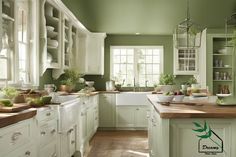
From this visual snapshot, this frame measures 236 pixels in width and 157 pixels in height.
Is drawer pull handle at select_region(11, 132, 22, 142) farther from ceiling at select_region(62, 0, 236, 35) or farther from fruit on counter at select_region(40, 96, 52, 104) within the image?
ceiling at select_region(62, 0, 236, 35)

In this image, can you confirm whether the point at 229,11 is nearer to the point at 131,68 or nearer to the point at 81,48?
the point at 131,68

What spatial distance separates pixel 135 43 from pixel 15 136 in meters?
6.82

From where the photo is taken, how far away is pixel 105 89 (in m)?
8.59

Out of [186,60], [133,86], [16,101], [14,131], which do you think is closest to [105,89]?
[133,86]

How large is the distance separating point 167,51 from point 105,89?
6.21 ft

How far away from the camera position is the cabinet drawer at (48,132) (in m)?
2.89

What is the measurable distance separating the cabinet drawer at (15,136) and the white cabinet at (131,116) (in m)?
5.48

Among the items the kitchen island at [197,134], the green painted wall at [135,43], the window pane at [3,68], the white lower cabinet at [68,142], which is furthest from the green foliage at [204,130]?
the green painted wall at [135,43]

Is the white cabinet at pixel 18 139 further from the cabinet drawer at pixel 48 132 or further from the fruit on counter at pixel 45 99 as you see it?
the fruit on counter at pixel 45 99

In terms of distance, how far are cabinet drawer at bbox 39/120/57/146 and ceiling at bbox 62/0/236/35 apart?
3.86m

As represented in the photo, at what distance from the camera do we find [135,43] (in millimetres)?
8711

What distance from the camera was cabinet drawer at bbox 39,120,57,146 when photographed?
289cm

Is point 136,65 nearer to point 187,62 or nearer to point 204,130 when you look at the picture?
point 187,62

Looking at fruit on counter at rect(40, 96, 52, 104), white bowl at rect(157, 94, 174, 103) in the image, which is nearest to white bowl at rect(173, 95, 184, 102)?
white bowl at rect(157, 94, 174, 103)
